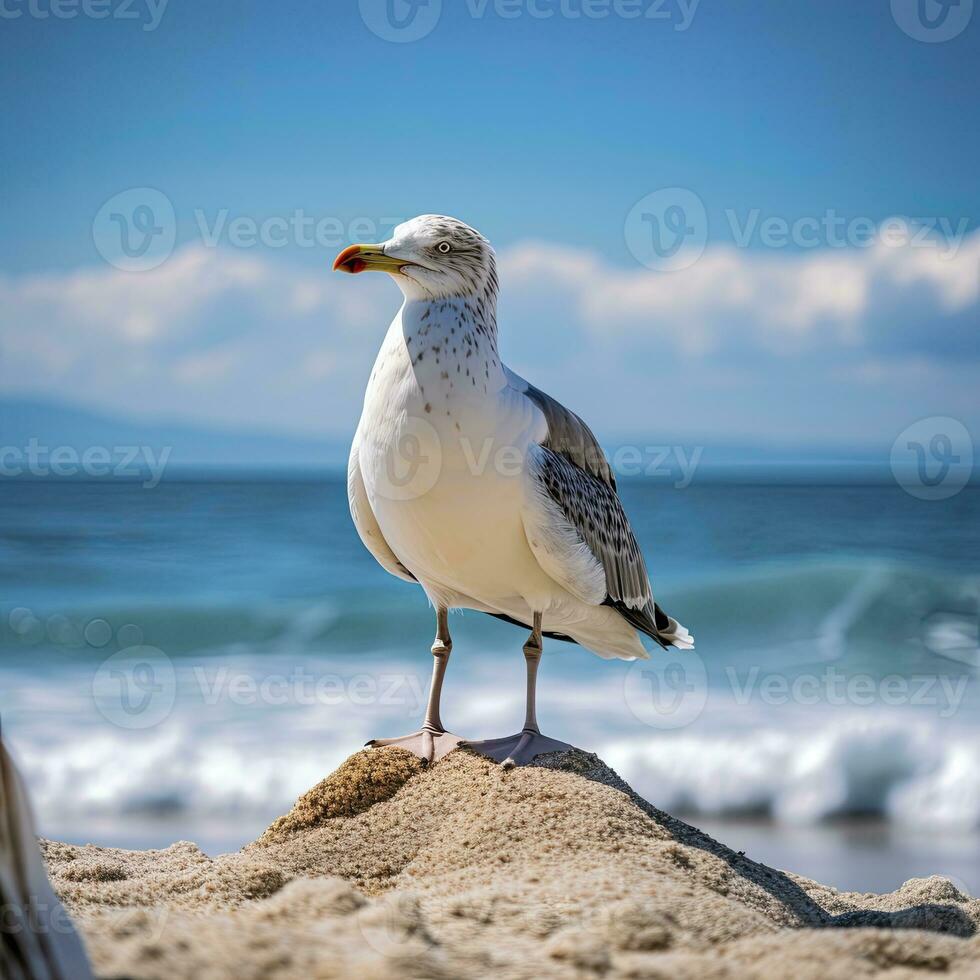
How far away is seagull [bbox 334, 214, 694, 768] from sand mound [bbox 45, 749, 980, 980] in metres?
0.46

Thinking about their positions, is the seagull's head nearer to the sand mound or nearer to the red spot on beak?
the red spot on beak

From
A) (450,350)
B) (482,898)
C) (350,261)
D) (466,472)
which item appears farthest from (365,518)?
(482,898)

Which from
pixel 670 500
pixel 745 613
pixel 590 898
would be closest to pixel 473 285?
pixel 590 898

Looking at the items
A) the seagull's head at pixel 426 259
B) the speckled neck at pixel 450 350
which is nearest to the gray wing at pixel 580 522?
the speckled neck at pixel 450 350

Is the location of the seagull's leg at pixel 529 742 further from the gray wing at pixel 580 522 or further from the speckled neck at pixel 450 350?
the speckled neck at pixel 450 350

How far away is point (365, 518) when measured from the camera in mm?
5320

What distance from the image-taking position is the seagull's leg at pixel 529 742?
487cm

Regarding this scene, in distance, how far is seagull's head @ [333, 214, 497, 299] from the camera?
195 inches

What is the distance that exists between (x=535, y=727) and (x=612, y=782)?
0.52 m

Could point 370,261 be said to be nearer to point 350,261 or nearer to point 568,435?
point 350,261

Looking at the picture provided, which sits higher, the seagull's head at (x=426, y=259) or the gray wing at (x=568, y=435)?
the seagull's head at (x=426, y=259)

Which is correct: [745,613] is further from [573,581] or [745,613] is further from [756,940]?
[756,940]

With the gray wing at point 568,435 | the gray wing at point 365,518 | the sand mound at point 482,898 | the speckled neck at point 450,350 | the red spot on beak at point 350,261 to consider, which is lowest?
the sand mound at point 482,898

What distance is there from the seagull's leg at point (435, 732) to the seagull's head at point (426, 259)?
4.74 ft
